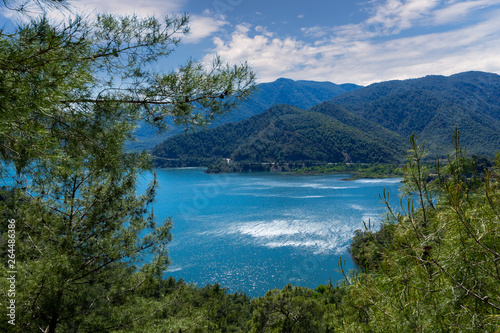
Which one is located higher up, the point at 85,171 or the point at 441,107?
the point at 441,107

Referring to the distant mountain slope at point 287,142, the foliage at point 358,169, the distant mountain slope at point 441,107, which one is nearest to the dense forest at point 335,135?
the distant mountain slope at point 287,142

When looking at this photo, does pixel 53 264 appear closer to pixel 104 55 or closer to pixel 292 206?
pixel 104 55

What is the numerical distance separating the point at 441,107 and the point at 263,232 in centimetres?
11762

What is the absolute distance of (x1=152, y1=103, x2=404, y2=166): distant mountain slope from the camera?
75188mm

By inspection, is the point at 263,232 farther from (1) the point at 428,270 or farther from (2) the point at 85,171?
(1) the point at 428,270

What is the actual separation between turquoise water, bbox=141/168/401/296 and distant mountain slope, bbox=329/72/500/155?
195ft

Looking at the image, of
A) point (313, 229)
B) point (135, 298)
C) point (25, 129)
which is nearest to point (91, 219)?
point (135, 298)

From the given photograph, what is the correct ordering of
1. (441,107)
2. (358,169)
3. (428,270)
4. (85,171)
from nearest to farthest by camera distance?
(428,270) < (85,171) < (358,169) < (441,107)

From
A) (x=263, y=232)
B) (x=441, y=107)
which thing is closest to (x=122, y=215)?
(x=263, y=232)

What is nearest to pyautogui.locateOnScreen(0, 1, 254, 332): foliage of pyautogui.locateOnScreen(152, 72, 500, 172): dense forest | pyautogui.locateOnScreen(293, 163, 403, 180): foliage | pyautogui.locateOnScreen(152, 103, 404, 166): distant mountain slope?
pyautogui.locateOnScreen(152, 72, 500, 172): dense forest

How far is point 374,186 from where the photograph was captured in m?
44.2

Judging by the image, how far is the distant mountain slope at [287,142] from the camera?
75.2 metres

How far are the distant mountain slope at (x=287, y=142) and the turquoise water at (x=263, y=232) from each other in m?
32.1

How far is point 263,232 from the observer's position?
2627cm
